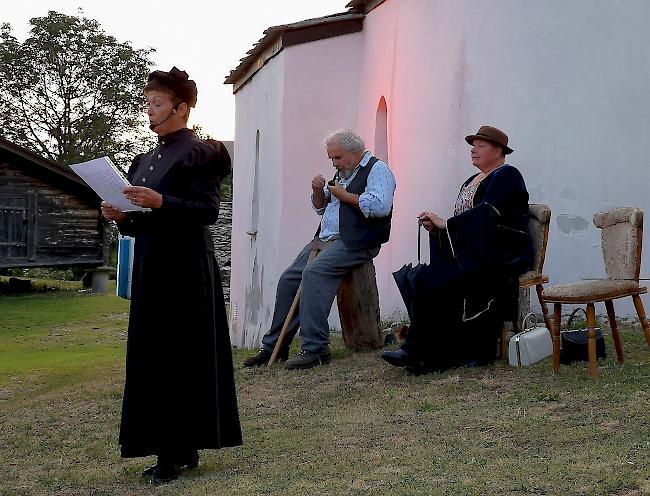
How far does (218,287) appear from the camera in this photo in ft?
18.6

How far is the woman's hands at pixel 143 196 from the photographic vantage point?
5258 millimetres

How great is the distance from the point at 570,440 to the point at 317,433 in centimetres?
153

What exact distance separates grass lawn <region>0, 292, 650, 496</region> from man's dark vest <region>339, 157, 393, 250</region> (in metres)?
0.90

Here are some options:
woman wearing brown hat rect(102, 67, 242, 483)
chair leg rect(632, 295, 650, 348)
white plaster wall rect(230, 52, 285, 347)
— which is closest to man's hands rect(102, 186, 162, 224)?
woman wearing brown hat rect(102, 67, 242, 483)

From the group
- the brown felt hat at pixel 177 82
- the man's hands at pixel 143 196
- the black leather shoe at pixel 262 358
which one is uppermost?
the brown felt hat at pixel 177 82

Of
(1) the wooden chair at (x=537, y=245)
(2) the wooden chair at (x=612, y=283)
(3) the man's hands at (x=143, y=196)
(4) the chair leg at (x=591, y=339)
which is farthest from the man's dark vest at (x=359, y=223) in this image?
(3) the man's hands at (x=143, y=196)

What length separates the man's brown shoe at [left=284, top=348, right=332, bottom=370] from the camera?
8.65 metres

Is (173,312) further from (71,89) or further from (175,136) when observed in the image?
(71,89)

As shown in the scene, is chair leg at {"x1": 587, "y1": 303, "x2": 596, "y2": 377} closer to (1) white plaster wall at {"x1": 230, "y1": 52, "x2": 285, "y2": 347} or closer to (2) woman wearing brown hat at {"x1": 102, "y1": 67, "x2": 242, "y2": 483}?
(2) woman wearing brown hat at {"x1": 102, "y1": 67, "x2": 242, "y2": 483}

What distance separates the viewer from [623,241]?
7.30 meters

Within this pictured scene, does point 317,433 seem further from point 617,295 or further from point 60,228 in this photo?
point 60,228

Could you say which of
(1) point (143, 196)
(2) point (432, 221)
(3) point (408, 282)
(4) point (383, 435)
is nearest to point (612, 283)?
(2) point (432, 221)

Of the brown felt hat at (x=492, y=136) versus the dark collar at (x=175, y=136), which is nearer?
the dark collar at (x=175, y=136)

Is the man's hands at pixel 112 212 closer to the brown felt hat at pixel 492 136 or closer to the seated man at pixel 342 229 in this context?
the brown felt hat at pixel 492 136
